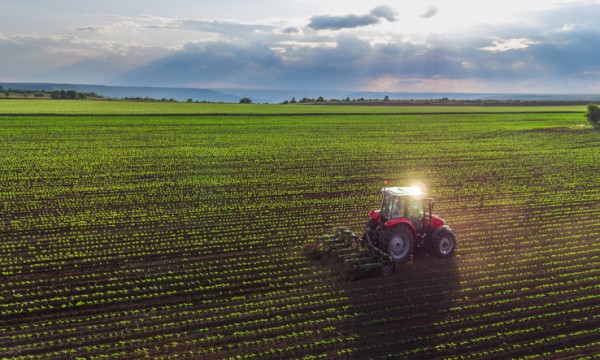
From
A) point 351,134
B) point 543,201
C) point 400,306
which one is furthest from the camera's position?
point 351,134

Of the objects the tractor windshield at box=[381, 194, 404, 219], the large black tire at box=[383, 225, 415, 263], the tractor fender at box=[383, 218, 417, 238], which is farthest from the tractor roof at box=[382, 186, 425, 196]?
the large black tire at box=[383, 225, 415, 263]

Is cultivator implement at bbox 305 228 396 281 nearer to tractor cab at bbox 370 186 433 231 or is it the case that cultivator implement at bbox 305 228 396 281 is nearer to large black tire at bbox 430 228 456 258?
tractor cab at bbox 370 186 433 231

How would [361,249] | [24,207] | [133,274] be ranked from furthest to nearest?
[24,207]
[361,249]
[133,274]

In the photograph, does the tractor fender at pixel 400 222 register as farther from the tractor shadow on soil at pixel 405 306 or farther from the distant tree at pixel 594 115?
the distant tree at pixel 594 115

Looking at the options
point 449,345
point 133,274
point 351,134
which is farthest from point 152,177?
point 351,134

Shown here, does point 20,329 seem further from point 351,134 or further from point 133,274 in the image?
point 351,134

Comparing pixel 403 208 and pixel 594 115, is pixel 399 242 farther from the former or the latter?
pixel 594 115
